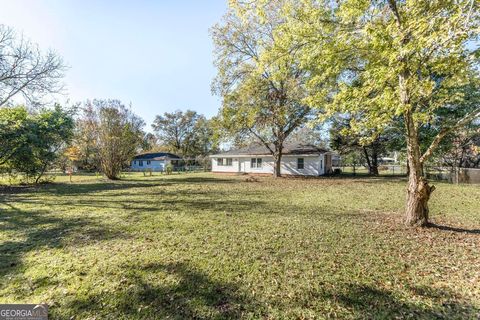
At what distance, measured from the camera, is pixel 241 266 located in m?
3.99

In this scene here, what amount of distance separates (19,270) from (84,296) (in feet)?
5.95

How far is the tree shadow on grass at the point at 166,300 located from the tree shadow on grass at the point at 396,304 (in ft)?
4.22

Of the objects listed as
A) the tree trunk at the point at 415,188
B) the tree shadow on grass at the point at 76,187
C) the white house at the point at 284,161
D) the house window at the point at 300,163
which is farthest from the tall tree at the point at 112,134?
the tree trunk at the point at 415,188

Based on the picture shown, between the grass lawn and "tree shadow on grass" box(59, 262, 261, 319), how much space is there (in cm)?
2

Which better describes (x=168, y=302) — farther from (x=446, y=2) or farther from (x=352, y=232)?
(x=446, y=2)

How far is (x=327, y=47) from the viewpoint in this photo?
5996mm

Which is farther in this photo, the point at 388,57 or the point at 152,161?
the point at 152,161

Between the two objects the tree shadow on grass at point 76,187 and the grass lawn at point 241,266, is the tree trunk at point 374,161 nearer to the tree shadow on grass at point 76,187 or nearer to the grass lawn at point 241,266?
the grass lawn at point 241,266

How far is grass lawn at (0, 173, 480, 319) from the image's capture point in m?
2.93

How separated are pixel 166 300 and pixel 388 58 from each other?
6520 millimetres

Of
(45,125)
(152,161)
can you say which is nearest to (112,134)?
(45,125)

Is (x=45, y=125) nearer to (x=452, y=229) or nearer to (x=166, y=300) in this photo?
(x=166, y=300)

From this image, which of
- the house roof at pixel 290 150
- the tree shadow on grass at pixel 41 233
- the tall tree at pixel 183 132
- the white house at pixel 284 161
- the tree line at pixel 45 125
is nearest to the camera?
the tree shadow on grass at pixel 41 233

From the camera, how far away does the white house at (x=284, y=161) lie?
24547 mm
